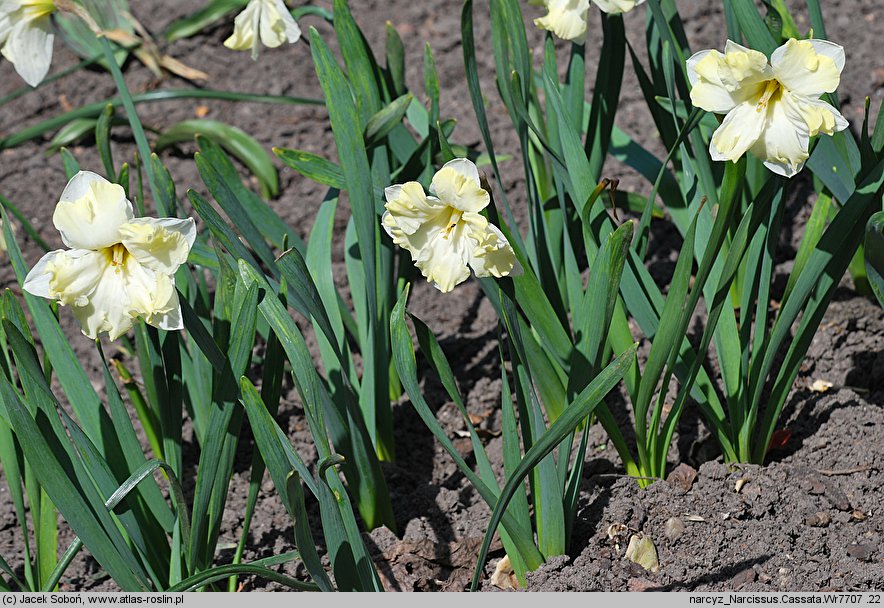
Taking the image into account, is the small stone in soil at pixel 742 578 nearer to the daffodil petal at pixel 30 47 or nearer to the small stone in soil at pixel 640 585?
the small stone in soil at pixel 640 585

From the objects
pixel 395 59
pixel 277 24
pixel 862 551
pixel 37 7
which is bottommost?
pixel 862 551

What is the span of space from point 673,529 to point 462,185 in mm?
735

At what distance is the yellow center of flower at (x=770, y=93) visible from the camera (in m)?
1.14

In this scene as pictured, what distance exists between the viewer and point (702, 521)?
1475 millimetres

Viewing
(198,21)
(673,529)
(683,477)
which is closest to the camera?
(673,529)

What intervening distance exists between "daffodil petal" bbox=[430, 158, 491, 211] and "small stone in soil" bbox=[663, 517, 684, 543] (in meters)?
0.70

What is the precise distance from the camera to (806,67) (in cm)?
109

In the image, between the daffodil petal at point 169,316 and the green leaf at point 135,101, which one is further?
the green leaf at point 135,101

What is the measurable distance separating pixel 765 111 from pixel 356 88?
770 millimetres

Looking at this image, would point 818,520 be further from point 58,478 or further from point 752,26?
point 58,478

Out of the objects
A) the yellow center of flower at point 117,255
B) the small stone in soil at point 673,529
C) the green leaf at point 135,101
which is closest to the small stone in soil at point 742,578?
the small stone in soil at point 673,529

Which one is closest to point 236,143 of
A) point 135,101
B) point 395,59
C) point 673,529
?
point 135,101

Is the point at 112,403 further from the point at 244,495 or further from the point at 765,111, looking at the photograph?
the point at 765,111
